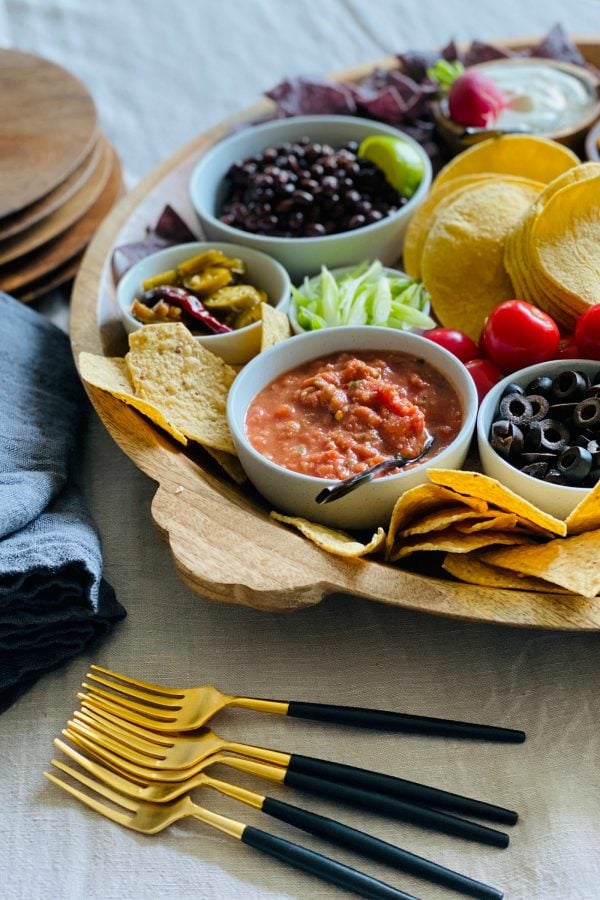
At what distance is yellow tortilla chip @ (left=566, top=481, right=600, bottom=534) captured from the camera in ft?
6.93

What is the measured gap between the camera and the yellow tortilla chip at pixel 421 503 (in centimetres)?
219

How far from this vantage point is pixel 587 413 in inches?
93.7

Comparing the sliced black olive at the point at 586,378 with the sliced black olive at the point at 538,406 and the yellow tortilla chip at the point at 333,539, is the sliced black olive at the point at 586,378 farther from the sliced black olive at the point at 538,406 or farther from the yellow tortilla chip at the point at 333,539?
the yellow tortilla chip at the point at 333,539

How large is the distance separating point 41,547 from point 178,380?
0.68 m

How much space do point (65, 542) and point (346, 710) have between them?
2.47 feet

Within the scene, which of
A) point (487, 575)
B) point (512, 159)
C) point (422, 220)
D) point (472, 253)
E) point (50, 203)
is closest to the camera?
point (487, 575)

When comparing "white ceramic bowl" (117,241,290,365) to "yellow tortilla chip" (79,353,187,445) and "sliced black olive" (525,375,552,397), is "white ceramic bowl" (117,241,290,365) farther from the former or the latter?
"sliced black olive" (525,375,552,397)

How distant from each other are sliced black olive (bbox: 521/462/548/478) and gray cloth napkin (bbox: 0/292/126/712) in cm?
103

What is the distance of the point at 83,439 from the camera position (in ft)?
9.52

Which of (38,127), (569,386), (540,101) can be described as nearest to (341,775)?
(569,386)

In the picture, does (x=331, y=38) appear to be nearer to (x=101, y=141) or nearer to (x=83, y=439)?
(x=101, y=141)

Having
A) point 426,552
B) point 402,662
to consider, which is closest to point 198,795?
point 402,662

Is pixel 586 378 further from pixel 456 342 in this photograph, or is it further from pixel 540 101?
pixel 540 101

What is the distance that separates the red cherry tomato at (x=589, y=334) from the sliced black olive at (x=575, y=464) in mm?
428
